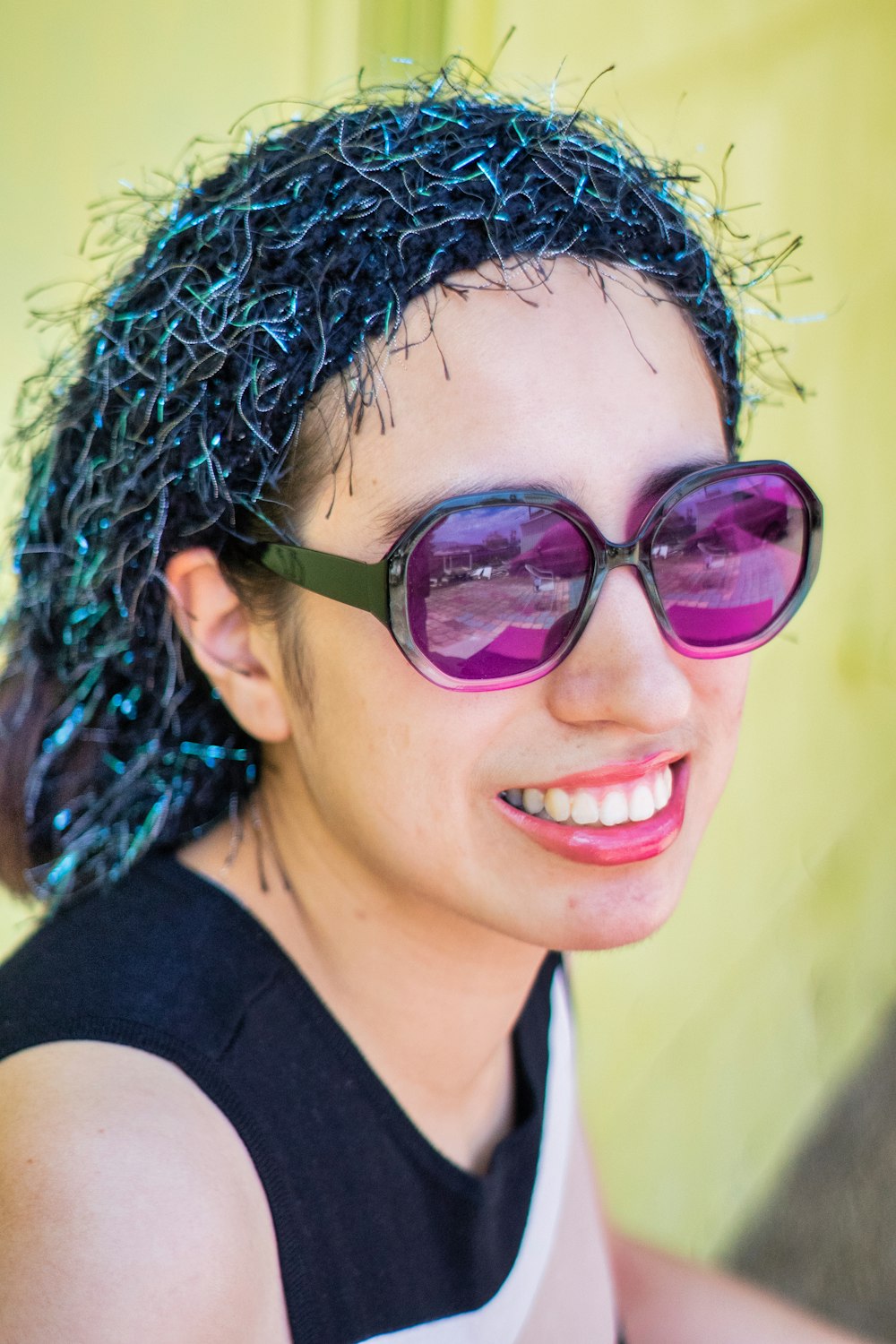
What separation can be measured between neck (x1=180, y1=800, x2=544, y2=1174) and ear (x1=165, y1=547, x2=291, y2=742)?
17 centimetres

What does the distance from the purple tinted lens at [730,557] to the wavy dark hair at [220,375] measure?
22cm

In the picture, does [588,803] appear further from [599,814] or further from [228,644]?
[228,644]

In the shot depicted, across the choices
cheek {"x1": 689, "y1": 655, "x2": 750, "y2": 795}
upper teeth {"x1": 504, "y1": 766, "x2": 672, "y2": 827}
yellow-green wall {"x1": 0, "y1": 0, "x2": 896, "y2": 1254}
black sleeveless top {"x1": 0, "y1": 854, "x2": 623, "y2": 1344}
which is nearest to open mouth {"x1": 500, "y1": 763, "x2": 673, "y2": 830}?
upper teeth {"x1": 504, "y1": 766, "x2": 672, "y2": 827}

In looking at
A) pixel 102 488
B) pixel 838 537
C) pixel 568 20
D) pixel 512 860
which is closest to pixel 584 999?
pixel 838 537

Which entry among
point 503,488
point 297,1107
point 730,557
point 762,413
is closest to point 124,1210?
point 297,1107

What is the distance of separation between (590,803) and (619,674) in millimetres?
159

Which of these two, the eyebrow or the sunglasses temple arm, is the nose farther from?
the sunglasses temple arm

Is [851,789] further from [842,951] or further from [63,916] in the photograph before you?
[63,916]

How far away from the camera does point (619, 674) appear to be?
117 centimetres

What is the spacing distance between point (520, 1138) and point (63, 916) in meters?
0.71

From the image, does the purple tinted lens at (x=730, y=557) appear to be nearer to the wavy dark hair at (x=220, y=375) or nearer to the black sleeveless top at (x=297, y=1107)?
the wavy dark hair at (x=220, y=375)

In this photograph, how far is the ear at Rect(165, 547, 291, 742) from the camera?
53.8 inches

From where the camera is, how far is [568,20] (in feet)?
7.06

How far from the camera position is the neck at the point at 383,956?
4.63 ft
